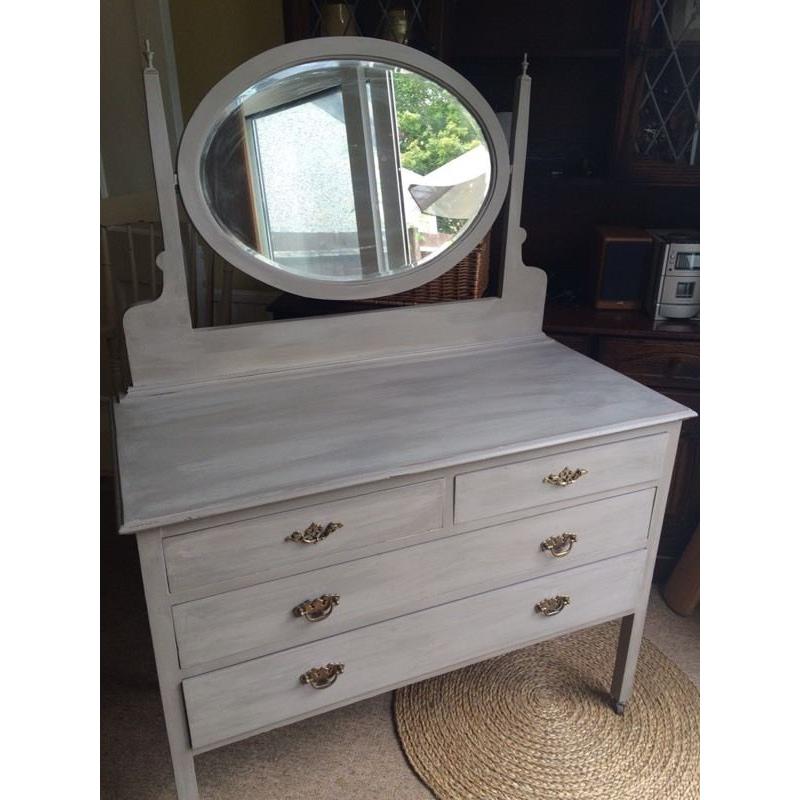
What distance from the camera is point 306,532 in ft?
3.57

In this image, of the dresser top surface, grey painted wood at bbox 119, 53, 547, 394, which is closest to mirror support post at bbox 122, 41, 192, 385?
grey painted wood at bbox 119, 53, 547, 394

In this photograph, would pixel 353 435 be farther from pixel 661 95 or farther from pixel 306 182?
pixel 661 95

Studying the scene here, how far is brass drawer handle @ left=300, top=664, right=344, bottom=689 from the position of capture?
3.95ft

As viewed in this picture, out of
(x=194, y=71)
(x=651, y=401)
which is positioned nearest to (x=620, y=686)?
(x=651, y=401)

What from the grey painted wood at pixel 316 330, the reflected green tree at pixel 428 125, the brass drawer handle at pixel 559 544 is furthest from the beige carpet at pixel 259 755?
the reflected green tree at pixel 428 125

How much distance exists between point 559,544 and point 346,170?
0.87 metres

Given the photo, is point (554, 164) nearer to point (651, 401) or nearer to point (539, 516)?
point (651, 401)

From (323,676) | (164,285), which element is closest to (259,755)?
(323,676)

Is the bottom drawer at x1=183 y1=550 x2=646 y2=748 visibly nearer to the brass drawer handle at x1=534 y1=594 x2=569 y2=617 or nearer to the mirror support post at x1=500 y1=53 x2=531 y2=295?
the brass drawer handle at x1=534 y1=594 x2=569 y2=617

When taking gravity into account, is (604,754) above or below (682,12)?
below

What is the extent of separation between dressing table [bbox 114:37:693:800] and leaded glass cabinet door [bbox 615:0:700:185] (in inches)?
22.6

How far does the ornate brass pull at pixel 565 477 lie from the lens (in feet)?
4.12

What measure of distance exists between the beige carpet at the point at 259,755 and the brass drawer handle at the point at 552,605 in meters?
0.47

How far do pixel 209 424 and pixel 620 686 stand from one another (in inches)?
45.0
